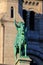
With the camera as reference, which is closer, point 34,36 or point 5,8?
point 5,8

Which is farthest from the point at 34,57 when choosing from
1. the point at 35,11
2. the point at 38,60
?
the point at 35,11

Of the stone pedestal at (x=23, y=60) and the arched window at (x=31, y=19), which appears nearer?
the stone pedestal at (x=23, y=60)

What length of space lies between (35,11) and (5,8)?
462 centimetres

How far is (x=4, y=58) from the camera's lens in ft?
146

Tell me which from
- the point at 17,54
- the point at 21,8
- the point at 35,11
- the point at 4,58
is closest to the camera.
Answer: the point at 17,54

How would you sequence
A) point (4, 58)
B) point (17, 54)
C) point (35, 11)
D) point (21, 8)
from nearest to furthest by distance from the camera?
point (17, 54) < point (4, 58) < point (21, 8) < point (35, 11)

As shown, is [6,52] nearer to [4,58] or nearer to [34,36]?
[4,58]

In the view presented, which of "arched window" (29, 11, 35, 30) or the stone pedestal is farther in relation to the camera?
"arched window" (29, 11, 35, 30)

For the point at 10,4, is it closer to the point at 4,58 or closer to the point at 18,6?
the point at 18,6

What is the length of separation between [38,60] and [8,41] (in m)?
3.80

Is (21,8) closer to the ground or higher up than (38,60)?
higher up

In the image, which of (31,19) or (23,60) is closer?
(23,60)

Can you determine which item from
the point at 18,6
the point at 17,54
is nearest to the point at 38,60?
the point at 18,6

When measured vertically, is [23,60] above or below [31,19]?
below
